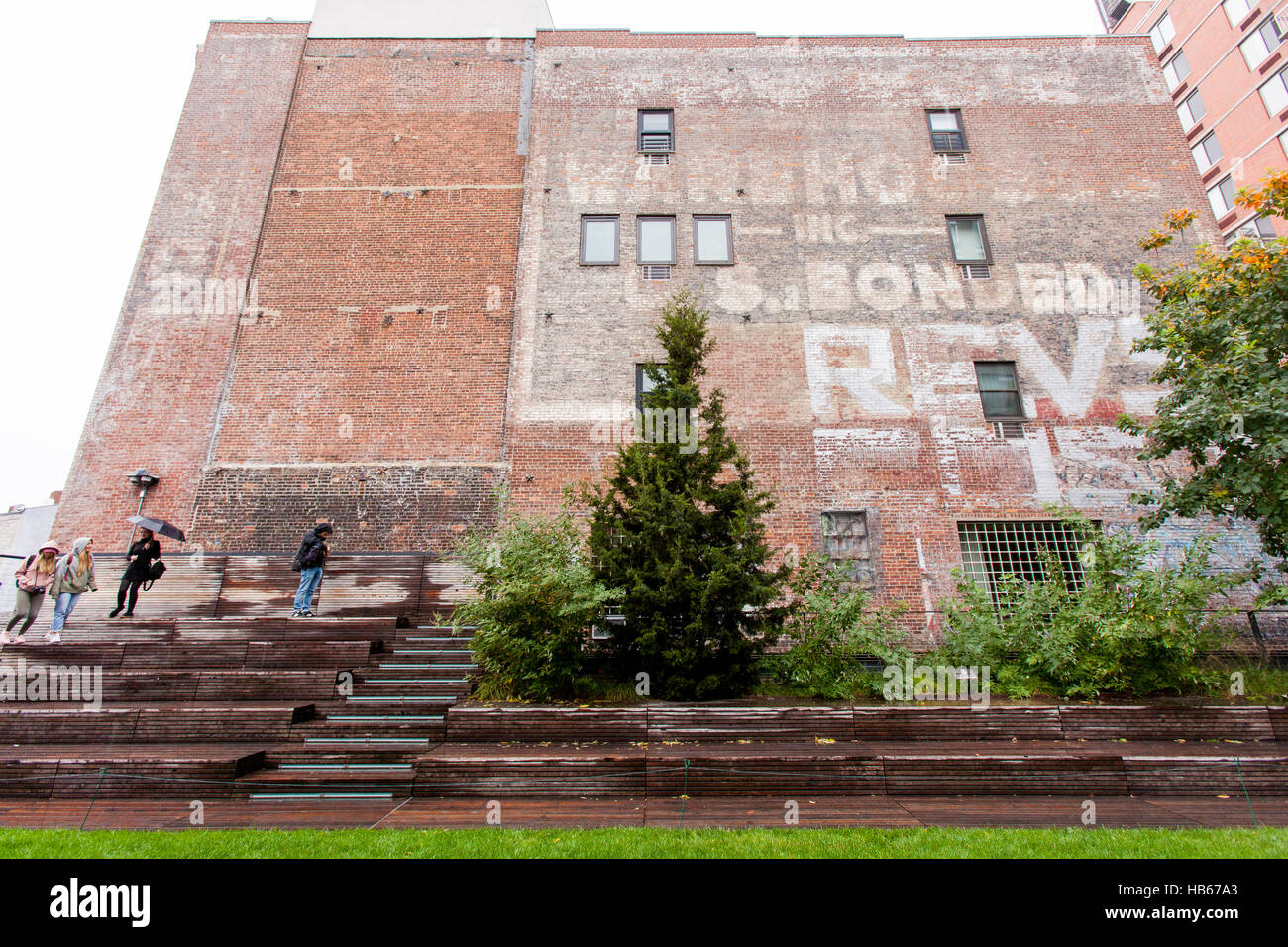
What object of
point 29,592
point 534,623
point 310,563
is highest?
point 310,563

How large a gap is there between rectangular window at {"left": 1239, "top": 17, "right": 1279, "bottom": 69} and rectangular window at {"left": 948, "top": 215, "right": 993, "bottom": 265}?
20.5 m

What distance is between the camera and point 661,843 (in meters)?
4.52

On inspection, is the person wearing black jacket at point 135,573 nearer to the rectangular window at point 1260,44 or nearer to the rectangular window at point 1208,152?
the rectangular window at point 1208,152

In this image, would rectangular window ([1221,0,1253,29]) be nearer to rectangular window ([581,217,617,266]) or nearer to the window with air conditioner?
the window with air conditioner

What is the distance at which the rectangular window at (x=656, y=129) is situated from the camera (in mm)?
16953

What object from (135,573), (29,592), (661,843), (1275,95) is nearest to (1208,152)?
(1275,95)

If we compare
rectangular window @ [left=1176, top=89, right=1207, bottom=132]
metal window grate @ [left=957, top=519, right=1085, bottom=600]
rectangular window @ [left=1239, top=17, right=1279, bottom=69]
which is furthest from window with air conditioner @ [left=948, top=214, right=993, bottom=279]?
rectangular window @ [left=1176, top=89, right=1207, bottom=132]

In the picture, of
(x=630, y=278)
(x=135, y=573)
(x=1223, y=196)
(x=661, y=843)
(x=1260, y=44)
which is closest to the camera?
(x=661, y=843)

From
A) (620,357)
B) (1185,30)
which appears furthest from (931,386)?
(1185,30)

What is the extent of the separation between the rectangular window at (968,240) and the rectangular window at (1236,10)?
21929 mm

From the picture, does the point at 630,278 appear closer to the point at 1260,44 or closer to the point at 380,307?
the point at 380,307

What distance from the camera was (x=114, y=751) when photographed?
6598 millimetres

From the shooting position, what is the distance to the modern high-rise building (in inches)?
953

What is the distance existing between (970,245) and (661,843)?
1596 cm
